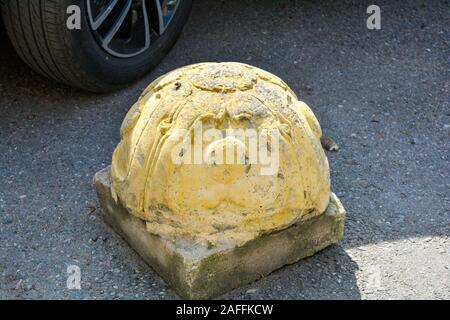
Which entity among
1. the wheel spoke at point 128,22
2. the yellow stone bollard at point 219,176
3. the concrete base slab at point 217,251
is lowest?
the concrete base slab at point 217,251

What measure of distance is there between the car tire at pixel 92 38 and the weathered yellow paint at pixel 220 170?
94cm

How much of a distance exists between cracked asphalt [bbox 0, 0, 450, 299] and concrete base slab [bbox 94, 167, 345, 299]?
0.06m

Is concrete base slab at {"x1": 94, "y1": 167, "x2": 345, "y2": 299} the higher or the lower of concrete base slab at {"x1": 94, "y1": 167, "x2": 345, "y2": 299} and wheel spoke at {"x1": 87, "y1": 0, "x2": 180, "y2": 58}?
the lower

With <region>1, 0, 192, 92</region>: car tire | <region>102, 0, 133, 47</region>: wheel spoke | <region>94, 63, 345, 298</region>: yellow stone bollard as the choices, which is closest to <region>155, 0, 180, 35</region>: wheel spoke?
<region>1, 0, 192, 92</region>: car tire

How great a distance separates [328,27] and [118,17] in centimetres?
155

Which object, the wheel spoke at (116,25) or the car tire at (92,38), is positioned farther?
the wheel spoke at (116,25)

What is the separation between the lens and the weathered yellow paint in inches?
111

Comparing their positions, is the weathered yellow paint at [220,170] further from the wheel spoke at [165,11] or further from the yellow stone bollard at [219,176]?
the wheel spoke at [165,11]

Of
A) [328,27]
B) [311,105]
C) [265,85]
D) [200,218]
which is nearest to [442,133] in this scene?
[311,105]

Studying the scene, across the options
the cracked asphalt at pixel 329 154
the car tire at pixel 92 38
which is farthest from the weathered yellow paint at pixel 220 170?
the car tire at pixel 92 38

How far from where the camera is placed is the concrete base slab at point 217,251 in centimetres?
288

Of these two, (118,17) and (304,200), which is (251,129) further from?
(118,17)

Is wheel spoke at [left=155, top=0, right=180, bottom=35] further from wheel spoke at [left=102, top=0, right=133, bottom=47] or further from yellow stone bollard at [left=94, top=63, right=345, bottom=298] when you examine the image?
yellow stone bollard at [left=94, top=63, right=345, bottom=298]

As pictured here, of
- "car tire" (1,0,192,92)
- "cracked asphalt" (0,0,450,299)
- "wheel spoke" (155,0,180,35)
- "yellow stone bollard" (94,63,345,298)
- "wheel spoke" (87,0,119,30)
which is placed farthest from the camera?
"wheel spoke" (155,0,180,35)
